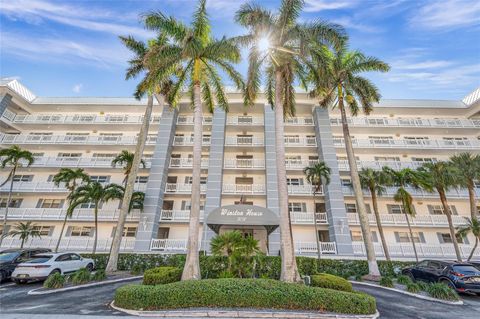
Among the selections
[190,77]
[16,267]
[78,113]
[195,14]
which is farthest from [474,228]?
[78,113]

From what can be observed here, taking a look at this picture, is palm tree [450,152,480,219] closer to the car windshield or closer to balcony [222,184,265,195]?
balcony [222,184,265,195]

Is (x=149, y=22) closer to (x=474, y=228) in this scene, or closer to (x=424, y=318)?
(x=424, y=318)

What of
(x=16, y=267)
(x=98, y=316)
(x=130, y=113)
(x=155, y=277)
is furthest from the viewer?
(x=130, y=113)

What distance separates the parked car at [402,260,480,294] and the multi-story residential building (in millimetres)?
7153

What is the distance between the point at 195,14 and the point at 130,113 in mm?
19696

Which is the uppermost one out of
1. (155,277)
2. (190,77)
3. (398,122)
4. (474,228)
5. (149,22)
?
(398,122)

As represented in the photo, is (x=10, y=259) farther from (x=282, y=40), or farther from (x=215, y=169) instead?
(x=282, y=40)

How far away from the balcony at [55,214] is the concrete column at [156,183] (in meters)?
2.24

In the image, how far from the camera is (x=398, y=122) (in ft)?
84.8

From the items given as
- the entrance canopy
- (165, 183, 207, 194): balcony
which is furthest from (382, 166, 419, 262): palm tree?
(165, 183, 207, 194): balcony

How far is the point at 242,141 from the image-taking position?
24625 mm

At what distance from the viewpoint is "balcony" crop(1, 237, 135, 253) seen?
2055 centimetres

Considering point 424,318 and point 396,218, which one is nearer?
point 424,318

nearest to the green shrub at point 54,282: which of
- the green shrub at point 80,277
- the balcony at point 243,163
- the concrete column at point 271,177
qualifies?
the green shrub at point 80,277
